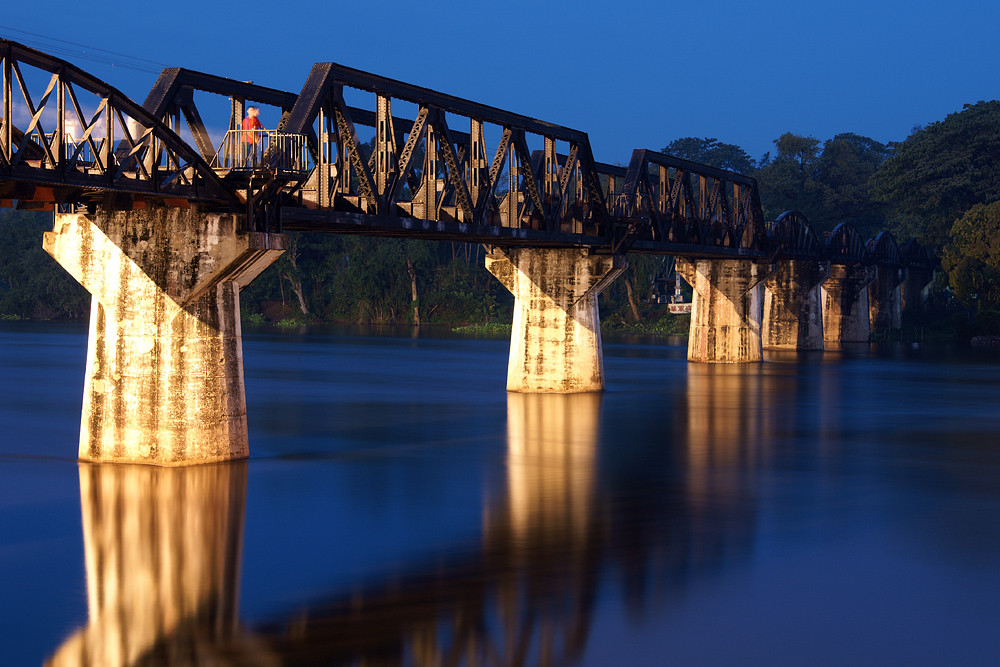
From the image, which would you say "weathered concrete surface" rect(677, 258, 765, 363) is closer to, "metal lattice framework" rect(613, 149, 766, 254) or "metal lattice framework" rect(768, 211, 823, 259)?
"metal lattice framework" rect(613, 149, 766, 254)

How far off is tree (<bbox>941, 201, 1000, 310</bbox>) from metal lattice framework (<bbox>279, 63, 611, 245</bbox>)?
7034cm

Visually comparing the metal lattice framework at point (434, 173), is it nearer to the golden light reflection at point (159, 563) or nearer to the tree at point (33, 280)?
the golden light reflection at point (159, 563)

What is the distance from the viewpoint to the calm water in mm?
20000

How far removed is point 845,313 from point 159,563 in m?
107

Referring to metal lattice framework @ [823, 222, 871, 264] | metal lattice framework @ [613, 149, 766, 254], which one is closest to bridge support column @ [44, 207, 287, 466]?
metal lattice framework @ [613, 149, 766, 254]

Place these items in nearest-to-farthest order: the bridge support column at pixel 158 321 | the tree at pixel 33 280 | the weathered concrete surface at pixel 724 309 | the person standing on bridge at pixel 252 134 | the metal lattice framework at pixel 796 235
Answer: the bridge support column at pixel 158 321 → the person standing on bridge at pixel 252 134 → the weathered concrete surface at pixel 724 309 → the metal lattice framework at pixel 796 235 → the tree at pixel 33 280

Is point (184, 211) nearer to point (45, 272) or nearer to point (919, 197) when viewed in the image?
point (919, 197)

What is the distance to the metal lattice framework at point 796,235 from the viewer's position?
9138 centimetres

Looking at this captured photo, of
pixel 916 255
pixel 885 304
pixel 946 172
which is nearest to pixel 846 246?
pixel 885 304

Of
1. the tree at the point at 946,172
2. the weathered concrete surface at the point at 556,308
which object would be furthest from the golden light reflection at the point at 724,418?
the tree at the point at 946,172

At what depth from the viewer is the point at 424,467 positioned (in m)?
37.9

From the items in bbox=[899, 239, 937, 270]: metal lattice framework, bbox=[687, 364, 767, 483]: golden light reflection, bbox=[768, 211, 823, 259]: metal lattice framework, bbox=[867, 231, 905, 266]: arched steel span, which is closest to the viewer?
bbox=[687, 364, 767, 483]: golden light reflection

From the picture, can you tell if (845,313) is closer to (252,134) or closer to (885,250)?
(885,250)

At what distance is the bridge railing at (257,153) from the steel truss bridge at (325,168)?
0.06m
